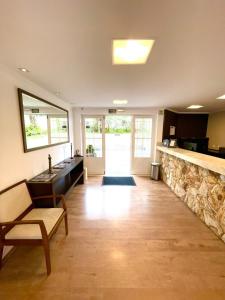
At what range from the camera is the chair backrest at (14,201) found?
1.69 metres

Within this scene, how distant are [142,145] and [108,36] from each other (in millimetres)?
4044

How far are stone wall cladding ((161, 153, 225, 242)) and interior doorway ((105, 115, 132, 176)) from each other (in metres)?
1.96

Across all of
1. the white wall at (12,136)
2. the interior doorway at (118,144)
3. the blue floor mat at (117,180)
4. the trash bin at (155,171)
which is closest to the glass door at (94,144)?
the interior doorway at (118,144)

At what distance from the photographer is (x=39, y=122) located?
8.53ft

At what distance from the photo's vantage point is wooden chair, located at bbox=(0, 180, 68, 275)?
60.3 inches

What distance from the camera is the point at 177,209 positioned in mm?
2900

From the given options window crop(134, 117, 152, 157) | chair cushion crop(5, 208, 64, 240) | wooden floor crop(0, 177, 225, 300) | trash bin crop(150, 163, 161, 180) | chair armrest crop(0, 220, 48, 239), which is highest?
window crop(134, 117, 152, 157)

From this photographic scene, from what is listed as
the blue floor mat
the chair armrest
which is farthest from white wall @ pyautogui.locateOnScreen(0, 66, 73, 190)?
the blue floor mat

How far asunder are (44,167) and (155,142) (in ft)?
11.4

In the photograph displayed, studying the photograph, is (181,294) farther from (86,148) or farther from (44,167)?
(86,148)

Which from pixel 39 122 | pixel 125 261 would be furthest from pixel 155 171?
pixel 39 122

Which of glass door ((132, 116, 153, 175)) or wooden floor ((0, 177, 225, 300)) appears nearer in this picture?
wooden floor ((0, 177, 225, 300))

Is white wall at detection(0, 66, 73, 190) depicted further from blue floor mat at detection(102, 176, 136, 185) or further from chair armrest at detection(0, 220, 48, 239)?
blue floor mat at detection(102, 176, 136, 185)

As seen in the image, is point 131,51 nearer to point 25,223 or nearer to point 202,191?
point 25,223
